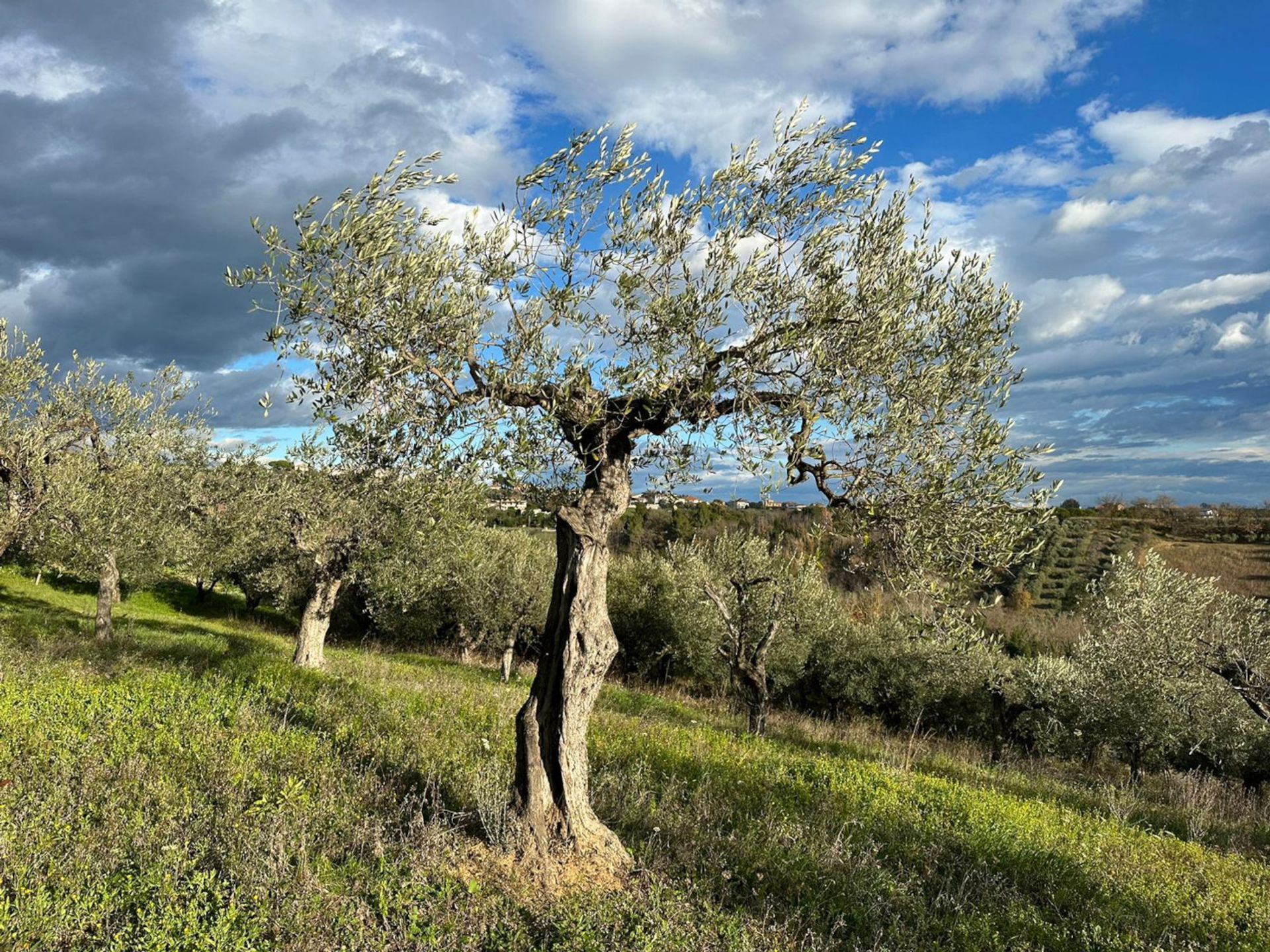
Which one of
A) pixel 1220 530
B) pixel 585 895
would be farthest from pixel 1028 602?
pixel 585 895

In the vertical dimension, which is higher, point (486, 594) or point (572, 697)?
point (572, 697)

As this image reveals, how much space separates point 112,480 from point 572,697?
2425 cm

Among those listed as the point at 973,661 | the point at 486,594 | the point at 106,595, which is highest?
the point at 106,595

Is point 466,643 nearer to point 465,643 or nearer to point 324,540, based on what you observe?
point 465,643

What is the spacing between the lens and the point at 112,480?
Answer: 80.8 feet

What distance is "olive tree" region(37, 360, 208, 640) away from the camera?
2289 centimetres

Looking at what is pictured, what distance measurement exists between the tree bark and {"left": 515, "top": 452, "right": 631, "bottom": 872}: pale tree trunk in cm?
1819

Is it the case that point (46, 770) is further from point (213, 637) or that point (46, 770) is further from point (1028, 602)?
point (1028, 602)

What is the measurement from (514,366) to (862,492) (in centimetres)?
469

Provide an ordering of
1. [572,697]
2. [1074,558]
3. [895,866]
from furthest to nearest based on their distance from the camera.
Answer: [1074,558]
[895,866]
[572,697]

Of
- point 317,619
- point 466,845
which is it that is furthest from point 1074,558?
point 466,845

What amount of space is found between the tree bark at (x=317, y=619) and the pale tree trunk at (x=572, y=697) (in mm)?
18195

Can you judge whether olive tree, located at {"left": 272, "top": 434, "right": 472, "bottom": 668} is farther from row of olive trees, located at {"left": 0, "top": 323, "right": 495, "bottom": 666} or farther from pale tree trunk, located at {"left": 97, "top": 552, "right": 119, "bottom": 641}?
pale tree trunk, located at {"left": 97, "top": 552, "right": 119, "bottom": 641}

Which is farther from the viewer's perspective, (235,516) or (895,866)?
(235,516)
